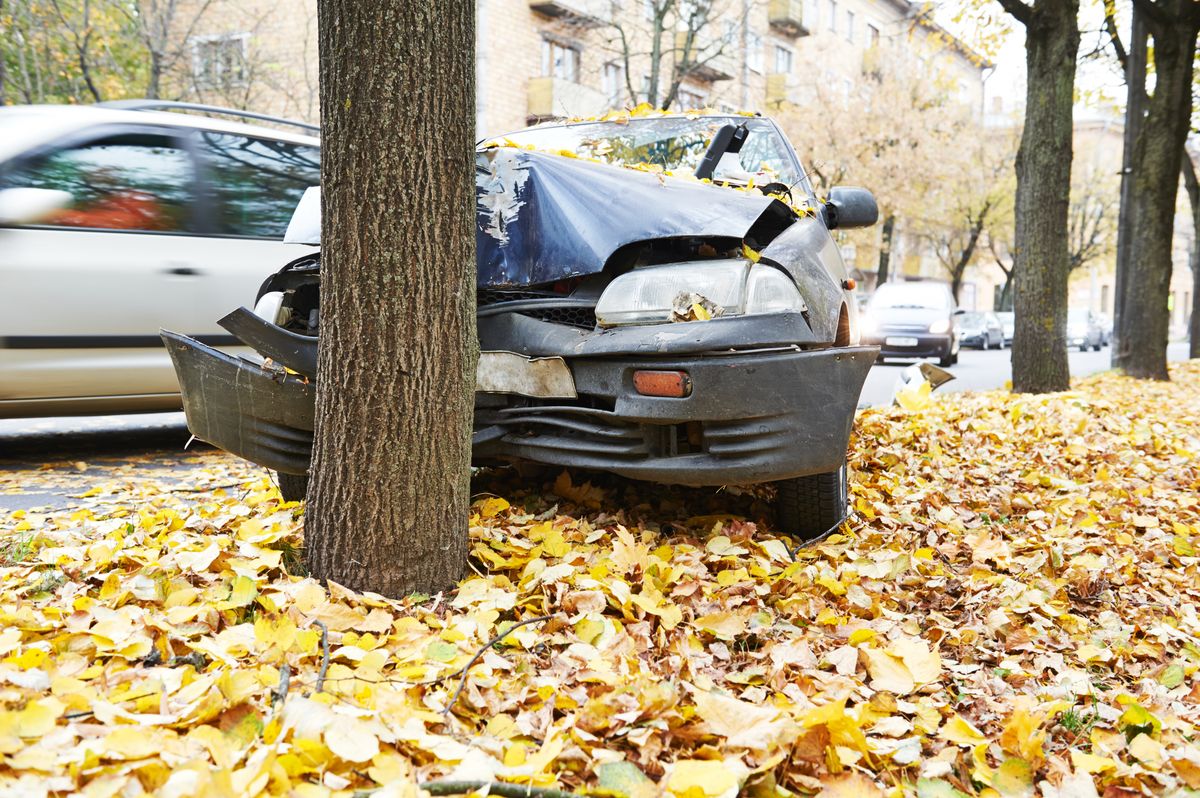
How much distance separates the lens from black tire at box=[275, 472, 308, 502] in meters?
3.72

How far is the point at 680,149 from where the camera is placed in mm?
4801

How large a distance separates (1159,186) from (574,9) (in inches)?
622

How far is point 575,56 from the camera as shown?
25.8 metres

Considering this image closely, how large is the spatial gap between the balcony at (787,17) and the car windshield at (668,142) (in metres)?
31.9

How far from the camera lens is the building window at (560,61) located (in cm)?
2464

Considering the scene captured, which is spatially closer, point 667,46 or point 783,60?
point 667,46

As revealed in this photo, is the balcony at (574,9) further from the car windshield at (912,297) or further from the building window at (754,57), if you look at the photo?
the car windshield at (912,297)

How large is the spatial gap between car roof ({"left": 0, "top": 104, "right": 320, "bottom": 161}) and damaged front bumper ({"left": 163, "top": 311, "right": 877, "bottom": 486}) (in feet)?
7.88

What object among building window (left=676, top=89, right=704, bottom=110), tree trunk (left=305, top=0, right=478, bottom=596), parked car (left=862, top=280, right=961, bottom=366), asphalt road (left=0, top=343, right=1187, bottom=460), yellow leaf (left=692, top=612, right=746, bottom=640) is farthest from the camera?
building window (left=676, top=89, right=704, bottom=110)

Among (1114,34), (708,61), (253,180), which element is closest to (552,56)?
(708,61)

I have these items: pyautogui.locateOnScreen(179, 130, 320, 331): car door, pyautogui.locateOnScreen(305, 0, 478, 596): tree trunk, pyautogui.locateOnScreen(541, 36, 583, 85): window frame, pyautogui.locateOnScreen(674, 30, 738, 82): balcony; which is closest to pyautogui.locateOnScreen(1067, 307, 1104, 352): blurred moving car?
pyautogui.locateOnScreen(674, 30, 738, 82): balcony

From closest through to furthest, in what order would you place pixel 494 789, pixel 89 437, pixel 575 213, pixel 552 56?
pixel 494 789
pixel 575 213
pixel 89 437
pixel 552 56

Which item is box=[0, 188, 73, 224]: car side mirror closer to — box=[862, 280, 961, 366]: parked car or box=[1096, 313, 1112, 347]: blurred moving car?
box=[862, 280, 961, 366]: parked car

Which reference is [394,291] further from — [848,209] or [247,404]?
[848,209]
